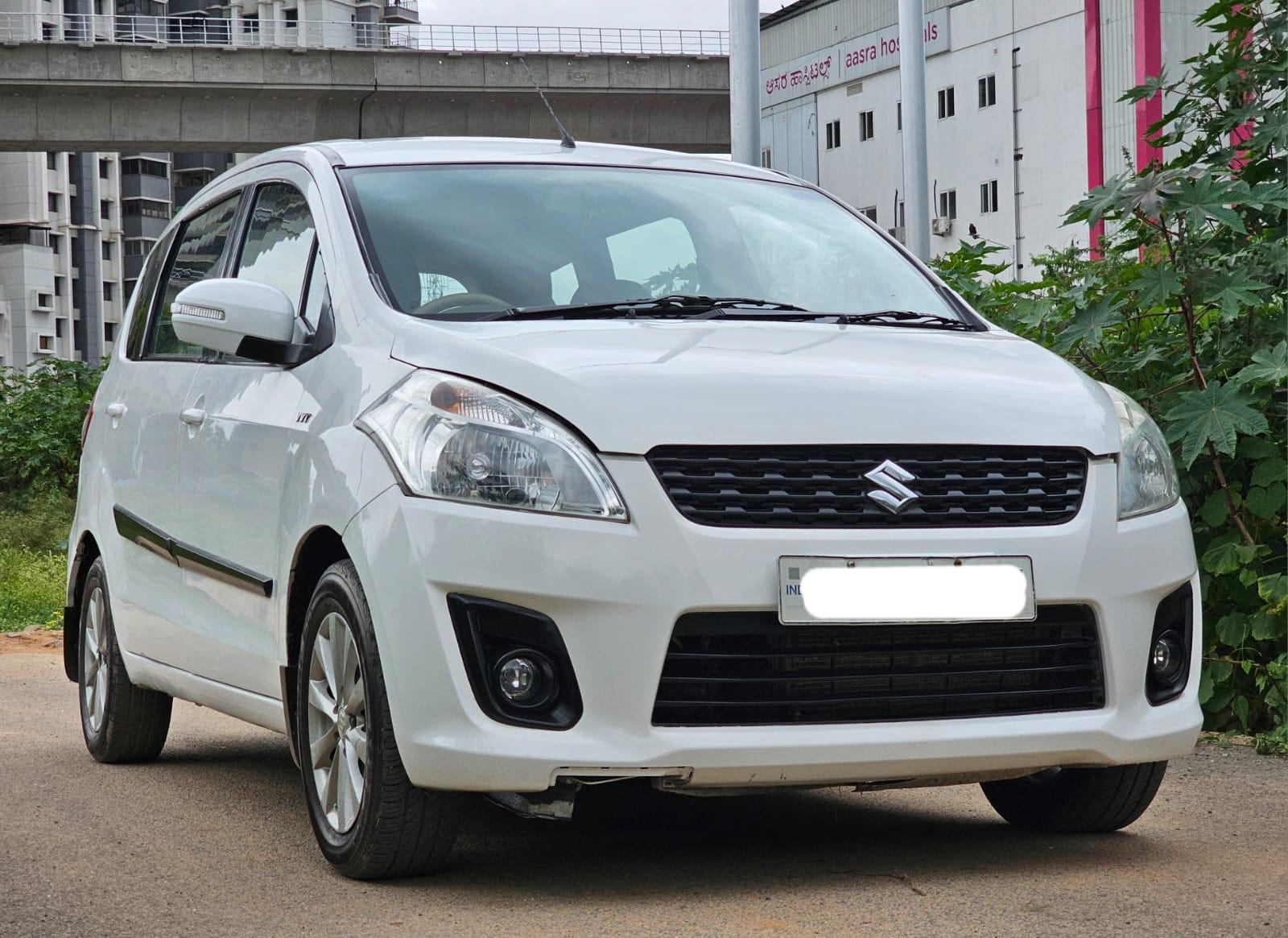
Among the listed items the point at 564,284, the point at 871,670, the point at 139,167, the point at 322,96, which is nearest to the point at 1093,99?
the point at 322,96

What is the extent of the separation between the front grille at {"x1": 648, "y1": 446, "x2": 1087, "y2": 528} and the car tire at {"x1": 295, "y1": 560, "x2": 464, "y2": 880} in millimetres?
765

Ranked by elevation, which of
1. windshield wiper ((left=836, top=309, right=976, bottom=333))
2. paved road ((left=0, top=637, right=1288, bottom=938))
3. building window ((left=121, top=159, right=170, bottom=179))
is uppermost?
building window ((left=121, top=159, right=170, bottom=179))

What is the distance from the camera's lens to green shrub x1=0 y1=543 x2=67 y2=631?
1259 cm

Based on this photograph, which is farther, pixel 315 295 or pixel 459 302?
pixel 315 295

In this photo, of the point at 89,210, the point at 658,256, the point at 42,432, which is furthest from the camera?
the point at 89,210

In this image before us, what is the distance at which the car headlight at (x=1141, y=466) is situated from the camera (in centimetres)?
414

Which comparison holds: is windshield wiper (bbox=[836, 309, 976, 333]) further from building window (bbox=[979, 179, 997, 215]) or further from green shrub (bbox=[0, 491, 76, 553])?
building window (bbox=[979, 179, 997, 215])

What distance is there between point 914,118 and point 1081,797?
9252 mm

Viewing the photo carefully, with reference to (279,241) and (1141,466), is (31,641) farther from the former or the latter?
(1141,466)

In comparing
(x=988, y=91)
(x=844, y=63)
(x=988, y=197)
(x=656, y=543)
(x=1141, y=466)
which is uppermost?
(x=844, y=63)

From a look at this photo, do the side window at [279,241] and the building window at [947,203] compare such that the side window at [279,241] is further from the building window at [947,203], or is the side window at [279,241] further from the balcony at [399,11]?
the balcony at [399,11]

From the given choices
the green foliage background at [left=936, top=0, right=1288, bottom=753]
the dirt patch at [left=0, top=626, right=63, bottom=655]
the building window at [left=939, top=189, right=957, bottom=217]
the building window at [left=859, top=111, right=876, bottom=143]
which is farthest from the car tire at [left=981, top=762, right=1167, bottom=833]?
the building window at [left=859, top=111, right=876, bottom=143]


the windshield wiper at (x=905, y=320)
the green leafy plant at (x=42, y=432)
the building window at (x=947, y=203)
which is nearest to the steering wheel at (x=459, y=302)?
the windshield wiper at (x=905, y=320)

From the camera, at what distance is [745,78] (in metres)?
12.4
